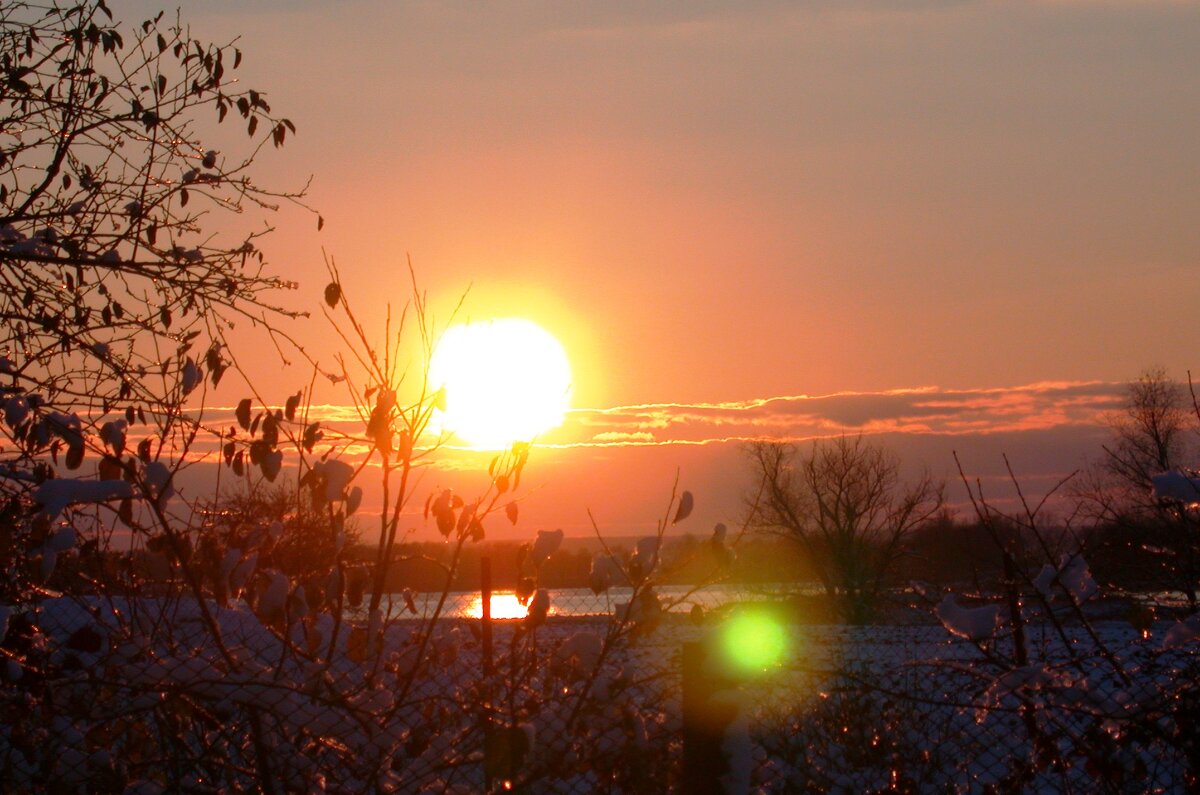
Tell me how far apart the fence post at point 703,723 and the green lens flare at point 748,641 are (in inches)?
2.9

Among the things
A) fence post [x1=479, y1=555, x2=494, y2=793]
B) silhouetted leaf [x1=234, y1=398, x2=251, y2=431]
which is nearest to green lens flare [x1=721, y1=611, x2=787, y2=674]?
fence post [x1=479, y1=555, x2=494, y2=793]

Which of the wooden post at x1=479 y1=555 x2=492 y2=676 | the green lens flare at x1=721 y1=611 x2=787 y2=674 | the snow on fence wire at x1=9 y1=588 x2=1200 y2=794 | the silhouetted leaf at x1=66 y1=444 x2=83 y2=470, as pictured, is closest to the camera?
the snow on fence wire at x1=9 y1=588 x2=1200 y2=794

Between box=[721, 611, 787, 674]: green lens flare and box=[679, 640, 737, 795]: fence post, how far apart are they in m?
0.07

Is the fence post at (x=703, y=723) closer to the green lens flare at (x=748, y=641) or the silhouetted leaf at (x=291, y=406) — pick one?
the green lens flare at (x=748, y=641)

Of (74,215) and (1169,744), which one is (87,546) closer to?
(74,215)

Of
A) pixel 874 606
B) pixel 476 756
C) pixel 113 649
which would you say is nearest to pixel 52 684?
pixel 113 649

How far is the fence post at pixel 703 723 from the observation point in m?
3.45

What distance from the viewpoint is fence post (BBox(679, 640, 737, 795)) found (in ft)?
11.3

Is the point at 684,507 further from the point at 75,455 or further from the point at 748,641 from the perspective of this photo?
the point at 75,455

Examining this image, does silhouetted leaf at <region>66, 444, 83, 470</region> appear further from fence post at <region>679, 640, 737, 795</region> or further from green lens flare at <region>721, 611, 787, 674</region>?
green lens flare at <region>721, 611, 787, 674</region>

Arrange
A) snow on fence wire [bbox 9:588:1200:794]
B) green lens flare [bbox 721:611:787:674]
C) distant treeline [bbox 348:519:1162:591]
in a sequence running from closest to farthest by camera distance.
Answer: snow on fence wire [bbox 9:588:1200:794], green lens flare [bbox 721:611:787:674], distant treeline [bbox 348:519:1162:591]

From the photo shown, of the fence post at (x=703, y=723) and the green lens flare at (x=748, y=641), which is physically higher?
the green lens flare at (x=748, y=641)

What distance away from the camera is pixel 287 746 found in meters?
3.61

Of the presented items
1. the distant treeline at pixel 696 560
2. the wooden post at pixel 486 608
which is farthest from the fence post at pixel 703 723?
the wooden post at pixel 486 608
